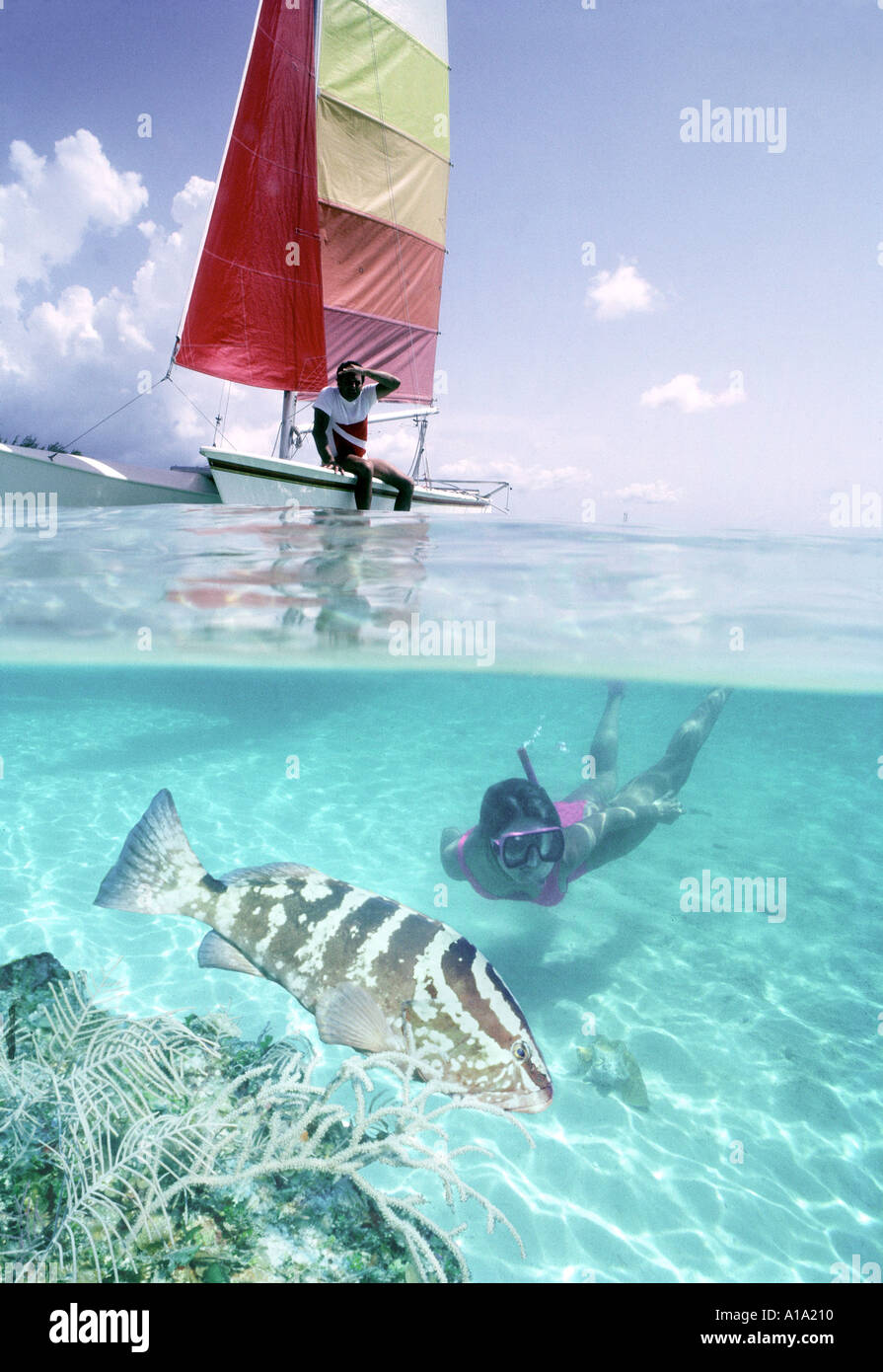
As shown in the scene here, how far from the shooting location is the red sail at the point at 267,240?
56.1 feet

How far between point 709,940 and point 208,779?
11081 millimetres

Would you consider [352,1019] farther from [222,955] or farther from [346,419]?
[346,419]

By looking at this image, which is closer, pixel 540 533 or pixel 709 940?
pixel 540 533

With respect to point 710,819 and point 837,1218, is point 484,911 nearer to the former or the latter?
point 837,1218

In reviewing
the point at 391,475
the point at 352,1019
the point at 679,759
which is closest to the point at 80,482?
the point at 391,475

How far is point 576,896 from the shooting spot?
35.3ft

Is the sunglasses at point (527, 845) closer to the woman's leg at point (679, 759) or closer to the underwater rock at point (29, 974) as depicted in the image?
the woman's leg at point (679, 759)

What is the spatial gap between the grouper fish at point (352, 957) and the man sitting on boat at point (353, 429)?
8.14m

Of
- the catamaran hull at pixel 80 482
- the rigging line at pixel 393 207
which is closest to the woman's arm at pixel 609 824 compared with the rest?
the catamaran hull at pixel 80 482

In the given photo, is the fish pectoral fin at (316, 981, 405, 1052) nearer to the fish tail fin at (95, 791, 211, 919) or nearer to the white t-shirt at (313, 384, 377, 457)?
the fish tail fin at (95, 791, 211, 919)

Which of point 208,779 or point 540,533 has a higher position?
point 540,533

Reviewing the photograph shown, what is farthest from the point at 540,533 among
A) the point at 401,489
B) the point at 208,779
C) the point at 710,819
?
the point at 710,819

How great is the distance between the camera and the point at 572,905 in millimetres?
10266

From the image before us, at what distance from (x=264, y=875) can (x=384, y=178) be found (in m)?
25.7
